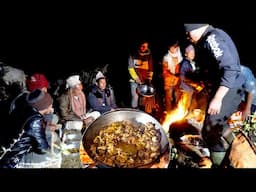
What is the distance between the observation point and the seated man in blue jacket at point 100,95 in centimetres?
736

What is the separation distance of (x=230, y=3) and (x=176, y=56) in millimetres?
2421

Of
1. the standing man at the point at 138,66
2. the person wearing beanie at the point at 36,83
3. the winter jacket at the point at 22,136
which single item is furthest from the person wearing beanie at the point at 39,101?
the standing man at the point at 138,66

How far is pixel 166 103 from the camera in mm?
8023

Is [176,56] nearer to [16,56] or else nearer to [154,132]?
[154,132]

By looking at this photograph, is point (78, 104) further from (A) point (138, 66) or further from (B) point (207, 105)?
(B) point (207, 105)

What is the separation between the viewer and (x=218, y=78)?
5.30 m

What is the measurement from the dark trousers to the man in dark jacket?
267cm

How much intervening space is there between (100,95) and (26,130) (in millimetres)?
2699

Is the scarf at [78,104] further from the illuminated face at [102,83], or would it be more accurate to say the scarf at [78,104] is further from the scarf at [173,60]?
the scarf at [173,60]

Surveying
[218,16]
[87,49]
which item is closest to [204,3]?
[218,16]

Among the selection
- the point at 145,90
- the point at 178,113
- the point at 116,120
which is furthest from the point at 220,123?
the point at 145,90

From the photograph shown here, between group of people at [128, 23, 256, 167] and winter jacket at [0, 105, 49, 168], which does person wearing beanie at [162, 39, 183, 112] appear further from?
winter jacket at [0, 105, 49, 168]

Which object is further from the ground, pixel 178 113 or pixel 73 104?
pixel 73 104

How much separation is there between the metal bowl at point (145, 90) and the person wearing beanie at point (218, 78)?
2447 millimetres
